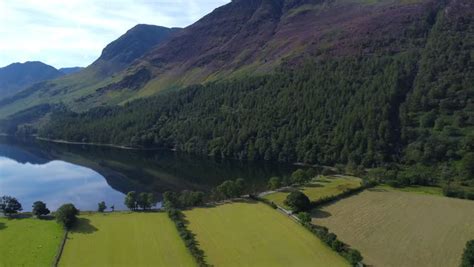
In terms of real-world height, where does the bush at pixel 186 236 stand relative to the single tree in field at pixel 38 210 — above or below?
below

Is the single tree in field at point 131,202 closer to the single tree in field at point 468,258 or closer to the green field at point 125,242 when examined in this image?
the green field at point 125,242

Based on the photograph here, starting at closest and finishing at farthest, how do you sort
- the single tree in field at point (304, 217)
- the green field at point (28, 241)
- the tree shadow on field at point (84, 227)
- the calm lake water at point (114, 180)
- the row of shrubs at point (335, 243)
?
the row of shrubs at point (335, 243) → the green field at point (28, 241) → the tree shadow on field at point (84, 227) → the single tree in field at point (304, 217) → the calm lake water at point (114, 180)

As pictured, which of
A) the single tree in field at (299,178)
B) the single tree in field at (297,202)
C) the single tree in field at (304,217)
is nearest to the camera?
the single tree in field at (304,217)

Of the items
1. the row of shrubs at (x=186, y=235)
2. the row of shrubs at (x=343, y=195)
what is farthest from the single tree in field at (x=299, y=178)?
the row of shrubs at (x=186, y=235)

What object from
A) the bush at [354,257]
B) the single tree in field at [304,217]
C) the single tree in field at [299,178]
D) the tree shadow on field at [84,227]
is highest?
the single tree in field at [299,178]

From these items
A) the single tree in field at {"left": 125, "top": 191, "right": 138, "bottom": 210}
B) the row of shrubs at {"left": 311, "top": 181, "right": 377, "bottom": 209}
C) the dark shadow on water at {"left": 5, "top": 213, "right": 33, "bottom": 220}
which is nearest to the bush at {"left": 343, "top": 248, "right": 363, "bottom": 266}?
the row of shrubs at {"left": 311, "top": 181, "right": 377, "bottom": 209}

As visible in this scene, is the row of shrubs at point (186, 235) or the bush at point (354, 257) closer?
the bush at point (354, 257)

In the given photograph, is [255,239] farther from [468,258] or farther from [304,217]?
[468,258]

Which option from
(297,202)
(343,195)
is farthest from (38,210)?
(343,195)
